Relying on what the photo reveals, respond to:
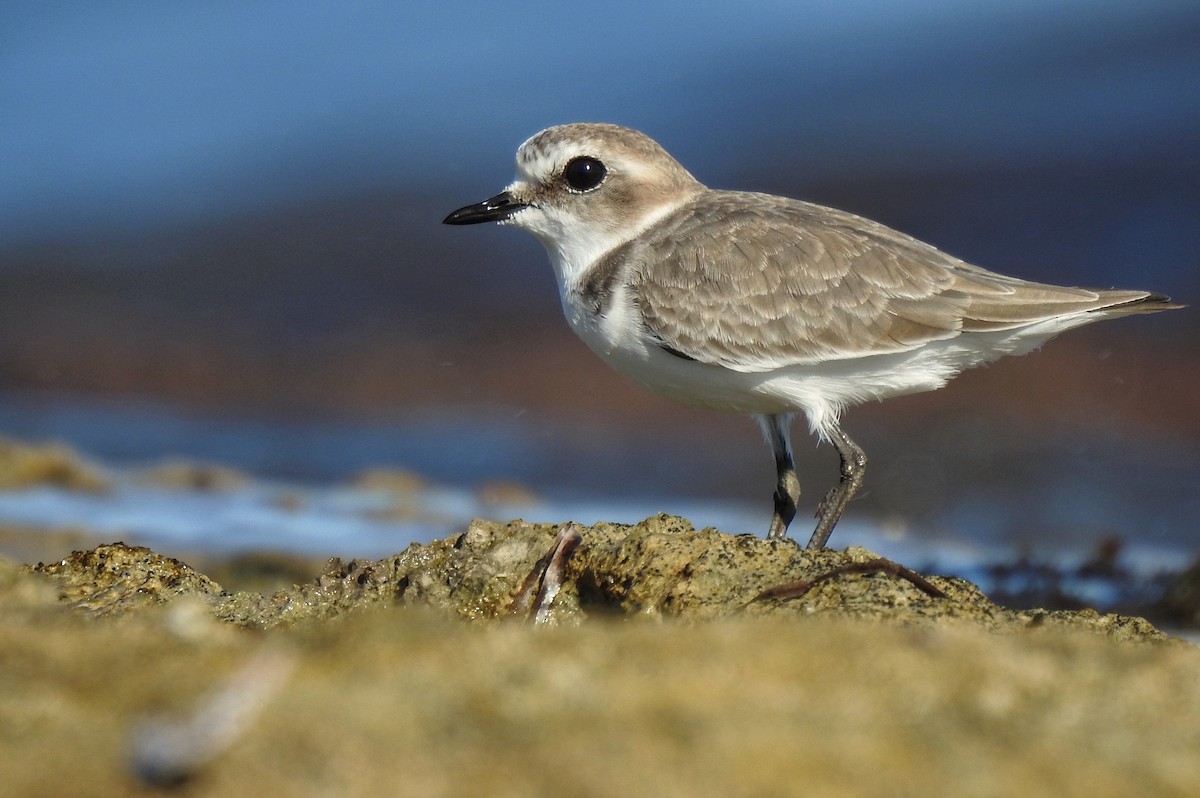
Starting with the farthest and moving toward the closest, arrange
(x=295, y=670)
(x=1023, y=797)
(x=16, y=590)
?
1. (x=16, y=590)
2. (x=295, y=670)
3. (x=1023, y=797)

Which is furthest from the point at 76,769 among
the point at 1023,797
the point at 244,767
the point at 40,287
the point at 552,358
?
the point at 40,287

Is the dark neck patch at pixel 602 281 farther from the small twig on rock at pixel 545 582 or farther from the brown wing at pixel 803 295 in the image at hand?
the small twig on rock at pixel 545 582

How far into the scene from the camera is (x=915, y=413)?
34.9 ft

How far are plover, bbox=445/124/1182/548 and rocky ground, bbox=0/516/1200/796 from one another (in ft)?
8.51

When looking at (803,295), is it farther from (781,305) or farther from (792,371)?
(792,371)

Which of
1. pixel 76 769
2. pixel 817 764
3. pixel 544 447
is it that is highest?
pixel 817 764

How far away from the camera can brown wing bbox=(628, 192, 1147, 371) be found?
5262mm

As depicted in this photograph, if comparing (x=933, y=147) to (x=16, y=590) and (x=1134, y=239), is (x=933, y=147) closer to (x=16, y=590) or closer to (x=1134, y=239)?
(x=1134, y=239)

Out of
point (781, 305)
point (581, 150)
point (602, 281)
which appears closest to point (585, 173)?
point (581, 150)

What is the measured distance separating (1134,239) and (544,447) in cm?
650

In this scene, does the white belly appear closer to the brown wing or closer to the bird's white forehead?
the brown wing

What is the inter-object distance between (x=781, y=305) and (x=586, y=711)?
350 centimetres

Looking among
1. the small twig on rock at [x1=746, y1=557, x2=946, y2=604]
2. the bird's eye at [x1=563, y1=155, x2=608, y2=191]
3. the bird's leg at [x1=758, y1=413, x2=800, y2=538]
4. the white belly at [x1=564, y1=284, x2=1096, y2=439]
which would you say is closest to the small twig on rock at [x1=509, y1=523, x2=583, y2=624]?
the small twig on rock at [x1=746, y1=557, x2=946, y2=604]

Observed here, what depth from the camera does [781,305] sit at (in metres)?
5.35
